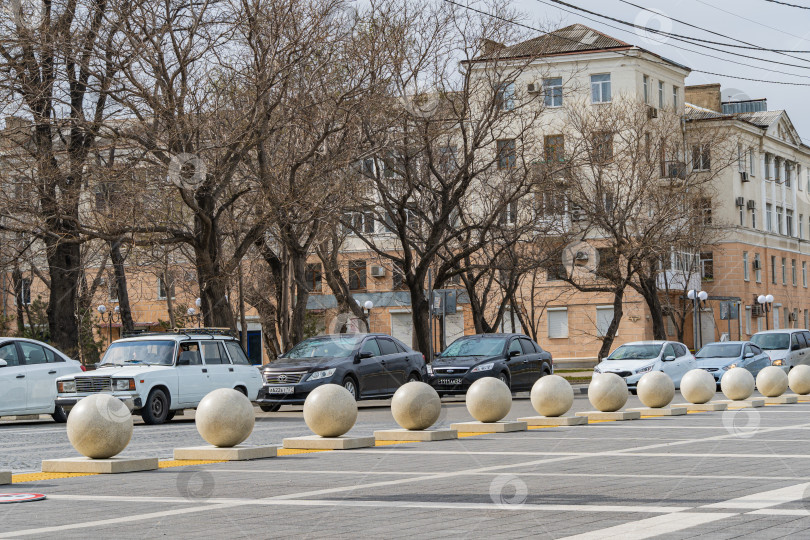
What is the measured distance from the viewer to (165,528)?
8766 mm

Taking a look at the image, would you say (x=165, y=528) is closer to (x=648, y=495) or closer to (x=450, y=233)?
(x=648, y=495)

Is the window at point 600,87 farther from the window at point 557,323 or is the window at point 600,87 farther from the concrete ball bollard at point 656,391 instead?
the concrete ball bollard at point 656,391

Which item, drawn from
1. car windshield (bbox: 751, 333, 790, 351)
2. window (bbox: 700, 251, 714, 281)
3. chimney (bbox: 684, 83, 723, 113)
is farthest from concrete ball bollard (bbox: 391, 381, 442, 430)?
chimney (bbox: 684, 83, 723, 113)

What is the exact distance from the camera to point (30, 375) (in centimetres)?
2295

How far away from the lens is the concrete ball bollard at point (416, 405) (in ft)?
56.4

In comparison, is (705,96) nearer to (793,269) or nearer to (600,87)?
(793,269)

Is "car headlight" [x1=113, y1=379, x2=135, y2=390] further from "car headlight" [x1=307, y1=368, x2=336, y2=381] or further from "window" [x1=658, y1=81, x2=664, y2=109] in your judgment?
"window" [x1=658, y1=81, x2=664, y2=109]

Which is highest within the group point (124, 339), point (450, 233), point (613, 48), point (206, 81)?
point (613, 48)

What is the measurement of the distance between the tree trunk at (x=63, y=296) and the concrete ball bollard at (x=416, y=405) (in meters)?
15.7

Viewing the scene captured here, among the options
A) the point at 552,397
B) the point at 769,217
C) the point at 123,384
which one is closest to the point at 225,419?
the point at 552,397

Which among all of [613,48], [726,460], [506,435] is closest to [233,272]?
[506,435]

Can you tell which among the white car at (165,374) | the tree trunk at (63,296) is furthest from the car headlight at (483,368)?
the tree trunk at (63,296)

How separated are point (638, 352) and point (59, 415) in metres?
16.7

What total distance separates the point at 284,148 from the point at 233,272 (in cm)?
450
